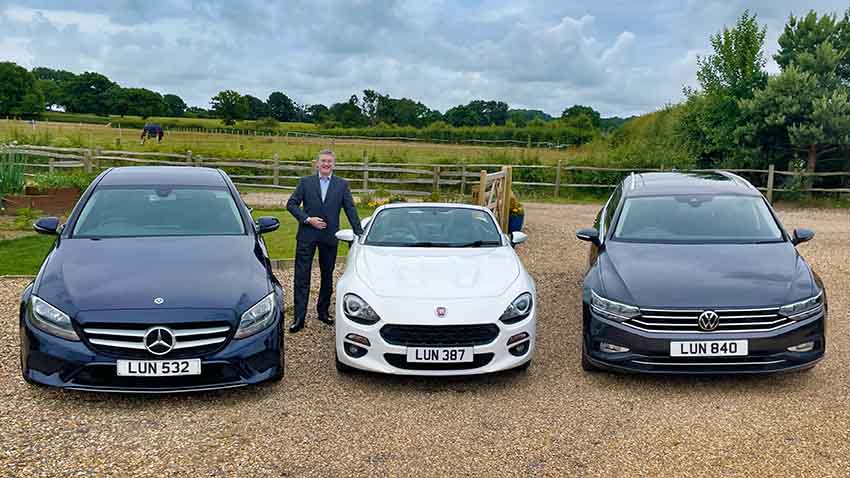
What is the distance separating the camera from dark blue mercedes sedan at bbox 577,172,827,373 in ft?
19.1

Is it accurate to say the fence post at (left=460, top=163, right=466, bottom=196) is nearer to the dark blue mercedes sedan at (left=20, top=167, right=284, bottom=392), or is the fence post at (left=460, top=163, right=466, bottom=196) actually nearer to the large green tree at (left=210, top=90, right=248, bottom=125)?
the dark blue mercedes sedan at (left=20, top=167, right=284, bottom=392)

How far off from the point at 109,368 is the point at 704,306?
4137 millimetres

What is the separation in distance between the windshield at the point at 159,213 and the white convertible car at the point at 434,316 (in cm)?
130

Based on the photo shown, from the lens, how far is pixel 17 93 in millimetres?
82375

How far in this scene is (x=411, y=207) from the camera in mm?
7855

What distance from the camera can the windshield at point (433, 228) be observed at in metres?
7.33

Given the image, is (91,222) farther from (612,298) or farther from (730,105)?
(730,105)

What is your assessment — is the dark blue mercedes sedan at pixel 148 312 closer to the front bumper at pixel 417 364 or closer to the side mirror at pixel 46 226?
the side mirror at pixel 46 226

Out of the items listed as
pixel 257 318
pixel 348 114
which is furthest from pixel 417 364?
pixel 348 114

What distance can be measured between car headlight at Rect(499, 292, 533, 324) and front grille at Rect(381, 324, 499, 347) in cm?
22

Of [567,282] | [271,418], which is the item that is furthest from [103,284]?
[567,282]

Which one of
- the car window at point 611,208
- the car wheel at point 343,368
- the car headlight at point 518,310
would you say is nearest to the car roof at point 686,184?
the car window at point 611,208

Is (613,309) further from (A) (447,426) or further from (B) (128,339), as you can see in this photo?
(B) (128,339)

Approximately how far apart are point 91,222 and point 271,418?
99.9 inches
